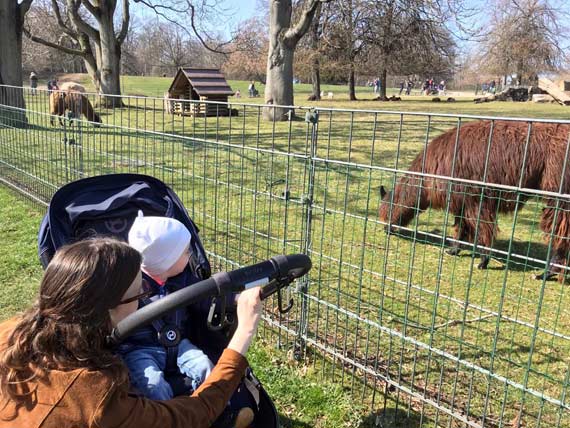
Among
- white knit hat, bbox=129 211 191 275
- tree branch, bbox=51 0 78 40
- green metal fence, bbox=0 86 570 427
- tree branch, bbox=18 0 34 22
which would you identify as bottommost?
green metal fence, bbox=0 86 570 427

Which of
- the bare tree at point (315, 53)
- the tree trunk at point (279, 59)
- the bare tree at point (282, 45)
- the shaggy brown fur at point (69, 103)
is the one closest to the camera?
the shaggy brown fur at point (69, 103)

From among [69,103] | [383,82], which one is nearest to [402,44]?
[383,82]

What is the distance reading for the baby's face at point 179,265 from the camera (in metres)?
2.43

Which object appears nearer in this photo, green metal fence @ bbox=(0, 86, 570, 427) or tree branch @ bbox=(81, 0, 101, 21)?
green metal fence @ bbox=(0, 86, 570, 427)

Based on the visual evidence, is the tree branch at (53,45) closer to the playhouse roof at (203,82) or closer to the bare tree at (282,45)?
the playhouse roof at (203,82)

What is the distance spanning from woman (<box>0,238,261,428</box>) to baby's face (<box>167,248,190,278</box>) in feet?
2.35

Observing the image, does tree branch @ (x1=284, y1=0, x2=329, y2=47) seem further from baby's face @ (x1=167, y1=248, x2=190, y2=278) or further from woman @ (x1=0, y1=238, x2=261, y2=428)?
woman @ (x1=0, y1=238, x2=261, y2=428)

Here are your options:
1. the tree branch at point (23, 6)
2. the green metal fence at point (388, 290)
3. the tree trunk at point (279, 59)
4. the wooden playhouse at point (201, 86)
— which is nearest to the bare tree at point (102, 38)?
the wooden playhouse at point (201, 86)

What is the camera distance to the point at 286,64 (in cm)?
1686

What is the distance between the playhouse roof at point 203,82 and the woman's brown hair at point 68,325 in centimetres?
1726

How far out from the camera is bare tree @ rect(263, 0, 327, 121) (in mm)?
16109

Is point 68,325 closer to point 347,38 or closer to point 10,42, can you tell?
point 10,42

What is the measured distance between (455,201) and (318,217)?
1.86 metres

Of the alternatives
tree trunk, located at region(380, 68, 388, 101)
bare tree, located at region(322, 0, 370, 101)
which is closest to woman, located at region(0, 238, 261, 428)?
bare tree, located at region(322, 0, 370, 101)
